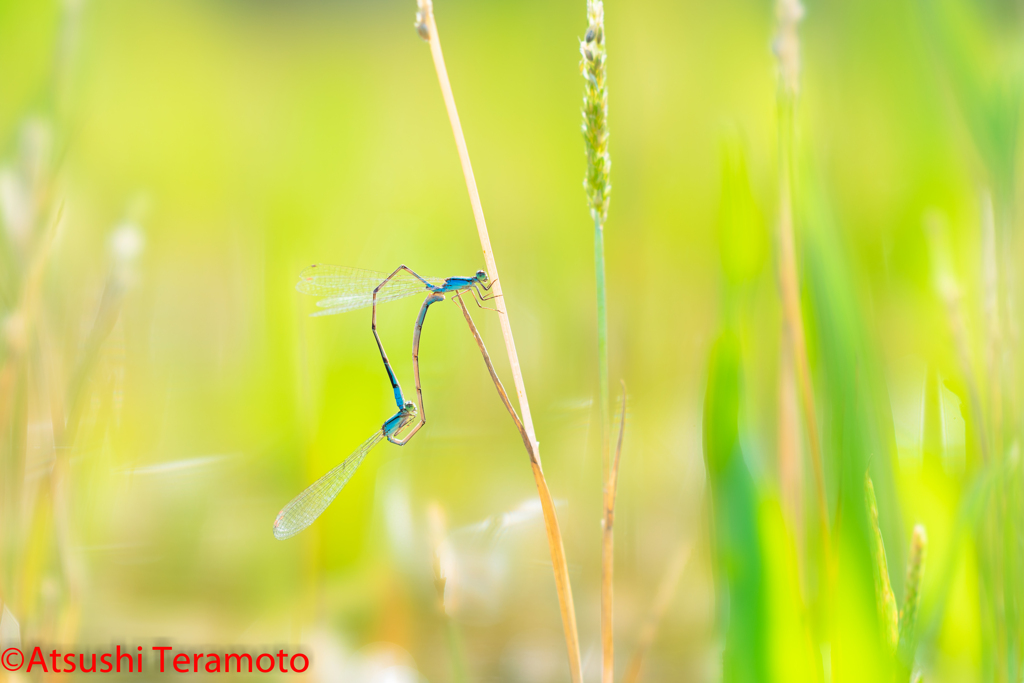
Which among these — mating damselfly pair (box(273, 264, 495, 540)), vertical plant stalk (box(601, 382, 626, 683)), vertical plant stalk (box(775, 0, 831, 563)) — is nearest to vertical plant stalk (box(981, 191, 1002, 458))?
vertical plant stalk (box(775, 0, 831, 563))

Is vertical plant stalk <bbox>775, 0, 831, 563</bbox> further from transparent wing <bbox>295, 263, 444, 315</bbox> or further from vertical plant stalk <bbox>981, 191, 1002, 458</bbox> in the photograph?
transparent wing <bbox>295, 263, 444, 315</bbox>

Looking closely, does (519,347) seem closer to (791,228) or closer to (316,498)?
(316,498)

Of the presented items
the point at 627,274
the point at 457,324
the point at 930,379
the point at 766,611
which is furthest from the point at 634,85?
the point at 766,611

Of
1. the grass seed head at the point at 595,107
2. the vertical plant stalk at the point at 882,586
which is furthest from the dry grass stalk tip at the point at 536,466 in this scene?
the vertical plant stalk at the point at 882,586

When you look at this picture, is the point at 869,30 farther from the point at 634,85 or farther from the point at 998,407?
the point at 998,407

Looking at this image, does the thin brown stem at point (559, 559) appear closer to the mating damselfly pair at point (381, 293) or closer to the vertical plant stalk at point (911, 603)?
the vertical plant stalk at point (911, 603)
